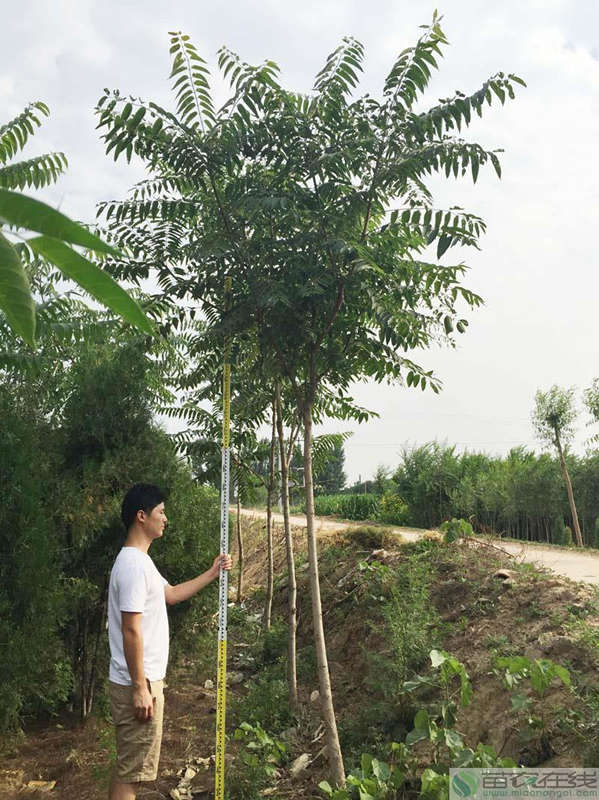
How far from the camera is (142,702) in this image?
12.0 ft

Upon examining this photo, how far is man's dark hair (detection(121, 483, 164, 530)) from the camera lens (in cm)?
396

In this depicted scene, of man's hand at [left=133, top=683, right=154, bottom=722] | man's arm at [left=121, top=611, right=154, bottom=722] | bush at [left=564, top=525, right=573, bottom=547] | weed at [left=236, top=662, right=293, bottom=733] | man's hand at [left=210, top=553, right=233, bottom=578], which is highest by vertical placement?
bush at [left=564, top=525, right=573, bottom=547]

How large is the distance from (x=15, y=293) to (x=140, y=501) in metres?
3.29

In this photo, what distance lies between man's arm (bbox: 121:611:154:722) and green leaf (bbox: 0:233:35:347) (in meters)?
3.04

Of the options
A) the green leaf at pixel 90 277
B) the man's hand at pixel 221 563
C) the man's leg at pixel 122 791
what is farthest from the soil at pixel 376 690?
the green leaf at pixel 90 277

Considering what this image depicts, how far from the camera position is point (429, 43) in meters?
4.62

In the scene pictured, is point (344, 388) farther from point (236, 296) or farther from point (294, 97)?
point (294, 97)

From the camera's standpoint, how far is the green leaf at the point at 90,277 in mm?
740

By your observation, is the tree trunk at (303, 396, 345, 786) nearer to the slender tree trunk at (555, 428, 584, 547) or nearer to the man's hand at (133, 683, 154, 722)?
the man's hand at (133, 683, 154, 722)

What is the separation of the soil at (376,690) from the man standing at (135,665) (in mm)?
1850

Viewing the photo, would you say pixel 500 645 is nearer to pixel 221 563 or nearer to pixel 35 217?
pixel 221 563

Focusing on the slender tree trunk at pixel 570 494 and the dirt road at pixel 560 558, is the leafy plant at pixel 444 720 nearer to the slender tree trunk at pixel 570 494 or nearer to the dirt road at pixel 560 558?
the dirt road at pixel 560 558

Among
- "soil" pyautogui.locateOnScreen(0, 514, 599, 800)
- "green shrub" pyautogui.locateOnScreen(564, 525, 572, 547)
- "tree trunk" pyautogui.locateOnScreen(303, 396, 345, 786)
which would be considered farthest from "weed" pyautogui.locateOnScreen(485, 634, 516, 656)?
"green shrub" pyautogui.locateOnScreen(564, 525, 572, 547)

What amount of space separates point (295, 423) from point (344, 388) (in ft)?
7.68
